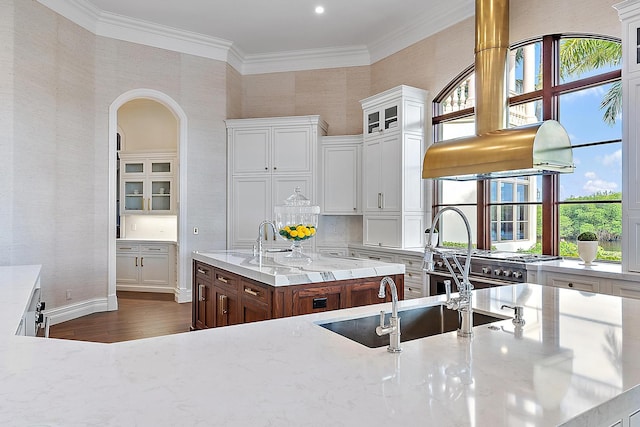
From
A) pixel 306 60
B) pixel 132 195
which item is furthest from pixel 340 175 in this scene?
pixel 132 195

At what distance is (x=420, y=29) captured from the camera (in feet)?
17.7

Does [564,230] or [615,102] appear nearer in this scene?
[615,102]

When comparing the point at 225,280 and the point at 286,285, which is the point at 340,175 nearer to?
the point at 225,280

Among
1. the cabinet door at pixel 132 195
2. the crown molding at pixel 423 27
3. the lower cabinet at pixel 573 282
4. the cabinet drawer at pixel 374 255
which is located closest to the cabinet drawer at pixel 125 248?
the cabinet door at pixel 132 195

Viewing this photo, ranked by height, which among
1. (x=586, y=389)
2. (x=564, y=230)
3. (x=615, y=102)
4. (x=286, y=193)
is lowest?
(x=586, y=389)

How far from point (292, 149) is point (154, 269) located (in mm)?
2883

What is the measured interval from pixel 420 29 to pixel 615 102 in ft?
8.30

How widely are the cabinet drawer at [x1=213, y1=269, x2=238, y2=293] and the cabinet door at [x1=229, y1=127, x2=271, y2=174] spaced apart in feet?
8.76

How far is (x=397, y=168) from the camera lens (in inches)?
202

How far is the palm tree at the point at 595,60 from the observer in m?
3.62

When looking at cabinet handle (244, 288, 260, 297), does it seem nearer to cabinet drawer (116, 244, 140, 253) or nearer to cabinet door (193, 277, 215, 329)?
cabinet door (193, 277, 215, 329)

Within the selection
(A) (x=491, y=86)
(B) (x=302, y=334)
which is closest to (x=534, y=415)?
(B) (x=302, y=334)

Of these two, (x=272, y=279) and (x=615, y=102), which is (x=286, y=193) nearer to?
(x=272, y=279)

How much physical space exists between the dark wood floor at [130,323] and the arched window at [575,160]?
3.55 meters
